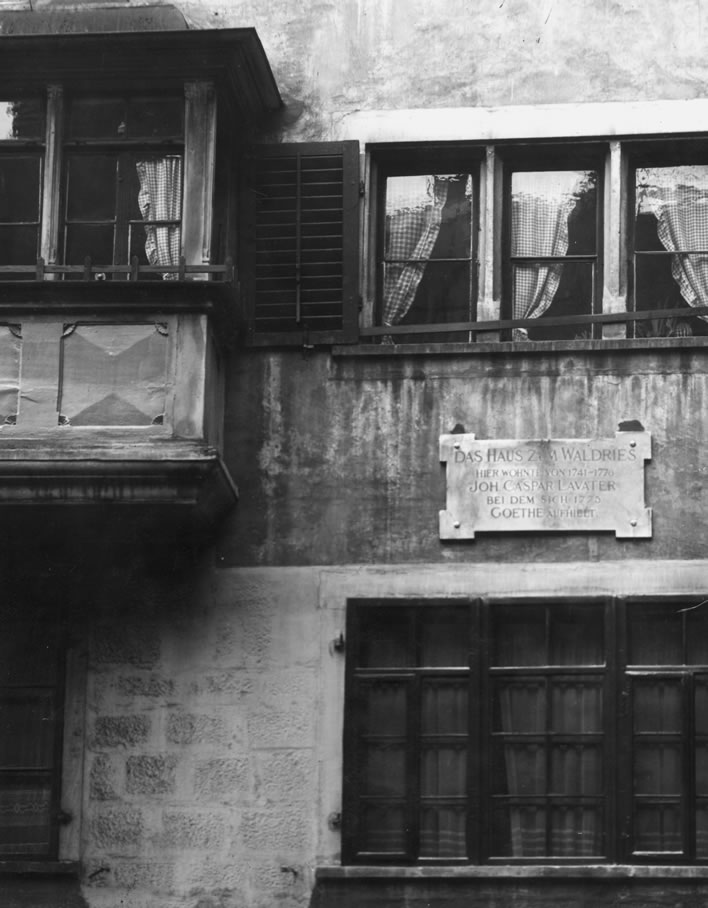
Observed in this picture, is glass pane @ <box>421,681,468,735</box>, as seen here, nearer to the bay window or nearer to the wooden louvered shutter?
the bay window

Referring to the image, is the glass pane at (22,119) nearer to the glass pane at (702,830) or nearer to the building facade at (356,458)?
the building facade at (356,458)

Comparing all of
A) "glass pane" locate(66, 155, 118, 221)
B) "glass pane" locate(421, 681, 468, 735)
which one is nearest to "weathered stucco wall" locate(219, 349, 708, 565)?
"glass pane" locate(421, 681, 468, 735)

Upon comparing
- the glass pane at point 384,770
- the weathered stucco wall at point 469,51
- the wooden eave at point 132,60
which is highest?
the weathered stucco wall at point 469,51

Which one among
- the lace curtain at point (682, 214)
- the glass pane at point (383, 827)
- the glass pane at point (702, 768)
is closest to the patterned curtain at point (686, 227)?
the lace curtain at point (682, 214)

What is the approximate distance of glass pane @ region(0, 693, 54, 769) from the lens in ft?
47.8

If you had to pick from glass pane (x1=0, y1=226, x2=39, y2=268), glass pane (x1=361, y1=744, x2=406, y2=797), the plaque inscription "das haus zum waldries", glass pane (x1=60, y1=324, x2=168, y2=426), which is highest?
glass pane (x1=0, y1=226, x2=39, y2=268)

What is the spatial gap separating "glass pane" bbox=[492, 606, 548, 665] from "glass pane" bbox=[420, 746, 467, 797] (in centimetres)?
69

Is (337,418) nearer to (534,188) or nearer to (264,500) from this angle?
(264,500)

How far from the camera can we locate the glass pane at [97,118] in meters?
15.0

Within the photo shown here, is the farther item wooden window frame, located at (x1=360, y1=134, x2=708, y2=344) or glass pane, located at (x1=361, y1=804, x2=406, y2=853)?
wooden window frame, located at (x1=360, y1=134, x2=708, y2=344)

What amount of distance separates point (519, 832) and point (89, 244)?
502cm

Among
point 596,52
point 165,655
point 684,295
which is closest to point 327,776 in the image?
point 165,655

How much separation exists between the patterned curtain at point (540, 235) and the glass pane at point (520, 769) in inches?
117

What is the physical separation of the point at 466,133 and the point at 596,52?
1130 mm
